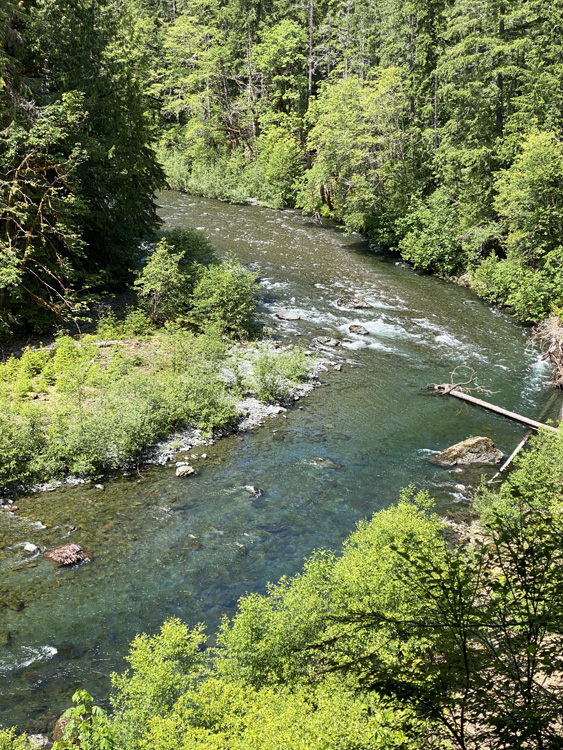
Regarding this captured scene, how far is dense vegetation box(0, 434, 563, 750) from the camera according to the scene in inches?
133

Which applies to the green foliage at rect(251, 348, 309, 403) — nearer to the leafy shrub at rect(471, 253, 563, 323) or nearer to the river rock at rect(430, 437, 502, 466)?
the river rock at rect(430, 437, 502, 466)

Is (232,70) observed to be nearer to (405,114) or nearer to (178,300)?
(405,114)

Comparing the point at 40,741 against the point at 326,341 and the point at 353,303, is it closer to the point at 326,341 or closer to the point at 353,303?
the point at 326,341

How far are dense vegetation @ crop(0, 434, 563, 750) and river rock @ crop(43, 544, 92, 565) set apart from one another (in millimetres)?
2934

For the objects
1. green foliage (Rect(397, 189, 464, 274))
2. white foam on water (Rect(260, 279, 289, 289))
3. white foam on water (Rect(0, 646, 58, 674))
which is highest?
green foliage (Rect(397, 189, 464, 274))

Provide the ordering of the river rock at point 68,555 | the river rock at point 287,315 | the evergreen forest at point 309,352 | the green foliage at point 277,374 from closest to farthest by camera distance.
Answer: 1. the evergreen forest at point 309,352
2. the river rock at point 68,555
3. the green foliage at point 277,374
4. the river rock at point 287,315

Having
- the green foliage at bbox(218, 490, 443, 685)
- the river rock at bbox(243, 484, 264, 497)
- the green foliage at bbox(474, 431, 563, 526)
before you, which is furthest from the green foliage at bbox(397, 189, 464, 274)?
the green foliage at bbox(218, 490, 443, 685)

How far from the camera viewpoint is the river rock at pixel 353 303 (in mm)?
21906

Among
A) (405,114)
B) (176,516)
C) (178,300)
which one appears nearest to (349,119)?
(405,114)

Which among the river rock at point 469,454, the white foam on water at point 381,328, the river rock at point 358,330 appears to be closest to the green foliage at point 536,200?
the white foam on water at point 381,328

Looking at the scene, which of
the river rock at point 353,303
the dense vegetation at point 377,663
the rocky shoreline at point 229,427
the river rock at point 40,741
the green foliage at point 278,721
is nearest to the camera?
the dense vegetation at point 377,663

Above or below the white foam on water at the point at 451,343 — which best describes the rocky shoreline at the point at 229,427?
below

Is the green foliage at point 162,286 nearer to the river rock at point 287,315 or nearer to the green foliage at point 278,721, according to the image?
the river rock at point 287,315

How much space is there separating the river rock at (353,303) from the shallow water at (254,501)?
414mm
